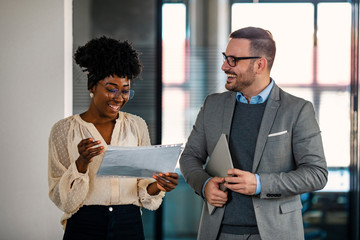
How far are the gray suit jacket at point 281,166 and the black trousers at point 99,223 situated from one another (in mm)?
366

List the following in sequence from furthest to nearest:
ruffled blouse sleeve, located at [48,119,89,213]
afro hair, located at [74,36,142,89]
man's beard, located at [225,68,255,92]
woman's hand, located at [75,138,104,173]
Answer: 1. man's beard, located at [225,68,255,92]
2. afro hair, located at [74,36,142,89]
3. ruffled blouse sleeve, located at [48,119,89,213]
4. woman's hand, located at [75,138,104,173]

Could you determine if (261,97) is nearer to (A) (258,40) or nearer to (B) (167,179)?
(A) (258,40)

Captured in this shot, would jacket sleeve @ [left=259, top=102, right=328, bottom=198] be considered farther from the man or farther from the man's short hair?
the man's short hair

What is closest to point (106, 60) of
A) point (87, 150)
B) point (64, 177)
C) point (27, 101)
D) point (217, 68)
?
point (87, 150)

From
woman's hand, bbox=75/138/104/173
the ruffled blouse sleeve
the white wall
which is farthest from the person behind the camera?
the white wall

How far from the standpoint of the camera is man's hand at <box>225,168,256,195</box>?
203 cm

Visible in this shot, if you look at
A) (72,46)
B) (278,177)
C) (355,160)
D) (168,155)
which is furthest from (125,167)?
(355,160)

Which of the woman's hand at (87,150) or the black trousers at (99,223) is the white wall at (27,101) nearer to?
the black trousers at (99,223)

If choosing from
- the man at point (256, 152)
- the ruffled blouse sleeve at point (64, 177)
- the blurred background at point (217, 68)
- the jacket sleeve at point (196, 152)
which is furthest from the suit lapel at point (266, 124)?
the blurred background at point (217, 68)

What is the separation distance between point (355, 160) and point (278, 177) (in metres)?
2.51

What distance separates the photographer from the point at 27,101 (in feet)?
11.9

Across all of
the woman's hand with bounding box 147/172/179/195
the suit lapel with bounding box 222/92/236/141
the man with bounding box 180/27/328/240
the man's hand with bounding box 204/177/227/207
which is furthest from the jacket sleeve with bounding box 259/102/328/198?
the woman's hand with bounding box 147/172/179/195

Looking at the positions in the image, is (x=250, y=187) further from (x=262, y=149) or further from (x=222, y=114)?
(x=222, y=114)

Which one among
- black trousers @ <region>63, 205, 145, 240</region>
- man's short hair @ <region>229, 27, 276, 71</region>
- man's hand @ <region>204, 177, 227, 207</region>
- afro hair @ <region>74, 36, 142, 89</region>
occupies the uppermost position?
man's short hair @ <region>229, 27, 276, 71</region>
